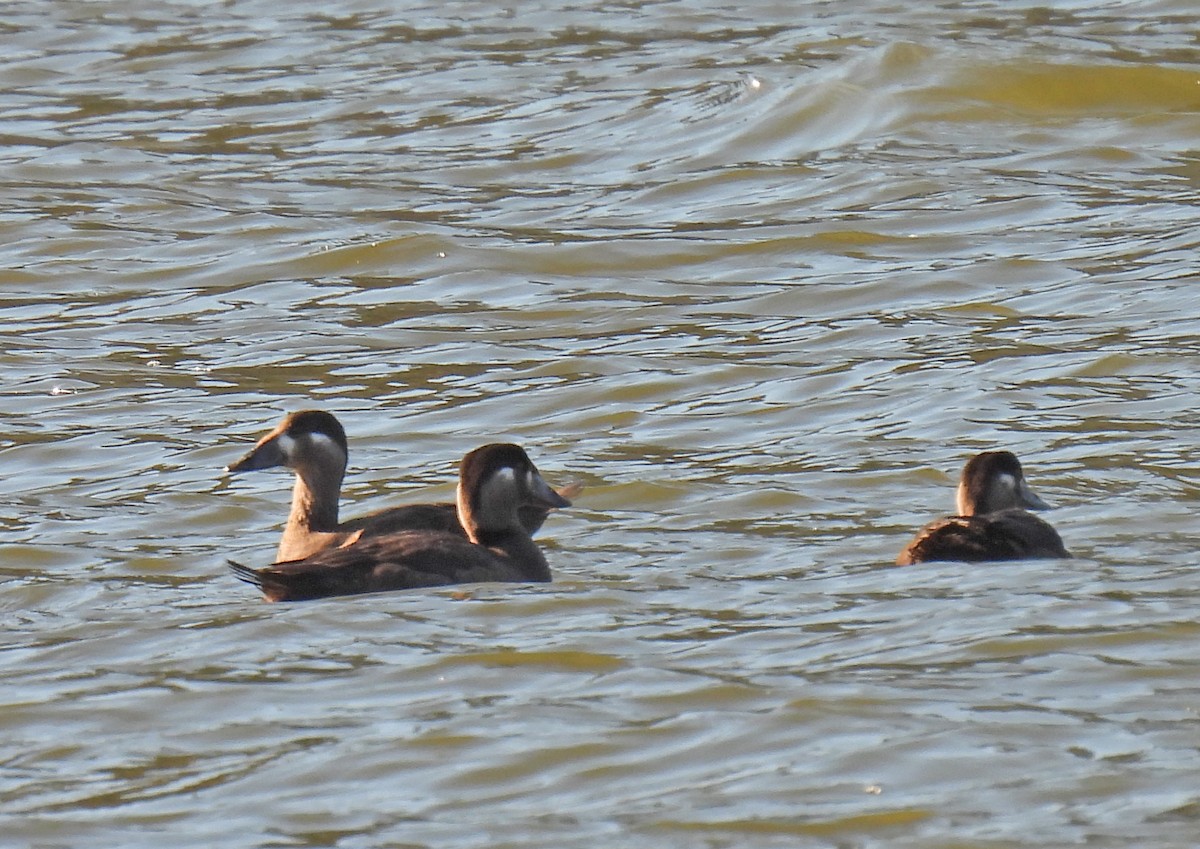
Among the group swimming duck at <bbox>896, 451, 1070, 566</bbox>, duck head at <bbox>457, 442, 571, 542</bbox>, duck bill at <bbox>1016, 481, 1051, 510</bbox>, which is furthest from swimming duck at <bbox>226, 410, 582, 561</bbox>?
duck bill at <bbox>1016, 481, 1051, 510</bbox>

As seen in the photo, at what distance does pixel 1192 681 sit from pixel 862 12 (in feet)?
51.9

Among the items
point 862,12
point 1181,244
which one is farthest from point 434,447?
point 862,12

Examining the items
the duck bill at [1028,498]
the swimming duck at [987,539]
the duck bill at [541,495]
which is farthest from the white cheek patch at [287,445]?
the duck bill at [1028,498]

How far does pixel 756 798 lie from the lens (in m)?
6.23

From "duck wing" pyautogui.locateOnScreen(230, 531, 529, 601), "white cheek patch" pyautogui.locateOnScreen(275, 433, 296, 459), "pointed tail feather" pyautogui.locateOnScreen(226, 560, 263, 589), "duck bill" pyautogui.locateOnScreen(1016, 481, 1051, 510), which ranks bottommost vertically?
"duck bill" pyautogui.locateOnScreen(1016, 481, 1051, 510)

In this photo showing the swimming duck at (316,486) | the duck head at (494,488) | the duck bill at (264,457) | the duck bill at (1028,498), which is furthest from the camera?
the duck bill at (264,457)

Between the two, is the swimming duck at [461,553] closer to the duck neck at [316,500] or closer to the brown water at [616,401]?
the brown water at [616,401]

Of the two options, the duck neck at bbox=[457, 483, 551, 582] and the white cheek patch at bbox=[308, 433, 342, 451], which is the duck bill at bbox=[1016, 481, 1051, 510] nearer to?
the duck neck at bbox=[457, 483, 551, 582]

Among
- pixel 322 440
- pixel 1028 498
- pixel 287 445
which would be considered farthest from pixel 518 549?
pixel 1028 498

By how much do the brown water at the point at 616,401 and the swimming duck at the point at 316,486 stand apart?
26 centimetres

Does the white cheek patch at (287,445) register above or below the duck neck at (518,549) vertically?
above

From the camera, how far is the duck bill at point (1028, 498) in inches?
362

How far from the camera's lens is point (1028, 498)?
9250mm

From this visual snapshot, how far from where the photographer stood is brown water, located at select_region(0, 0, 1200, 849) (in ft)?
21.3
